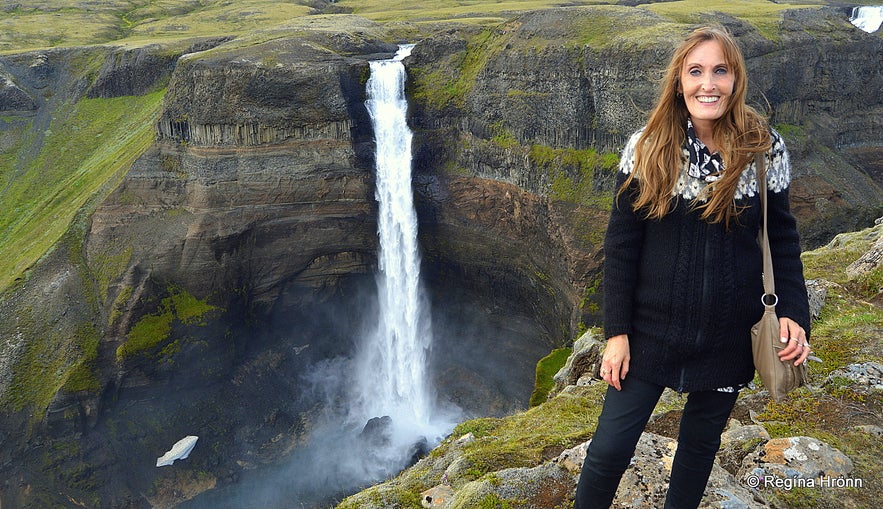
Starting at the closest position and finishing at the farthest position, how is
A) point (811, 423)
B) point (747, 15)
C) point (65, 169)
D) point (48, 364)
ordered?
point (811, 423) < point (48, 364) < point (747, 15) < point (65, 169)

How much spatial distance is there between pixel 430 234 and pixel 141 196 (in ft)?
63.6

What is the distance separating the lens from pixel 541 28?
1435 inches

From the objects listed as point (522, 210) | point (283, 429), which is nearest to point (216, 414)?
point (283, 429)

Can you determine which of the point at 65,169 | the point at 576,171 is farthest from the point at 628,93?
the point at 65,169

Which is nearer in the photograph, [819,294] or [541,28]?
[819,294]

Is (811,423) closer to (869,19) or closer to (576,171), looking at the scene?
(576,171)

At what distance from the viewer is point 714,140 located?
4.34 m

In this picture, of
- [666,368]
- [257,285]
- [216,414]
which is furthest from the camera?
[257,285]

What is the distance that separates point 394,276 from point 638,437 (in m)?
35.8

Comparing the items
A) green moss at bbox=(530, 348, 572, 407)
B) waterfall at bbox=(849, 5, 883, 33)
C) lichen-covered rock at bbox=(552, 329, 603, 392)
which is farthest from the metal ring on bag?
waterfall at bbox=(849, 5, 883, 33)

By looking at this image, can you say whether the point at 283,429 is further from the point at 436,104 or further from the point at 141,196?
the point at 436,104

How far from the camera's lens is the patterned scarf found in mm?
4301

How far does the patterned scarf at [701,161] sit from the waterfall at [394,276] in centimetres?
3524

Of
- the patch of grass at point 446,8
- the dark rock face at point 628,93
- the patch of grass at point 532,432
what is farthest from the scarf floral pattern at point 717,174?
the patch of grass at point 446,8
